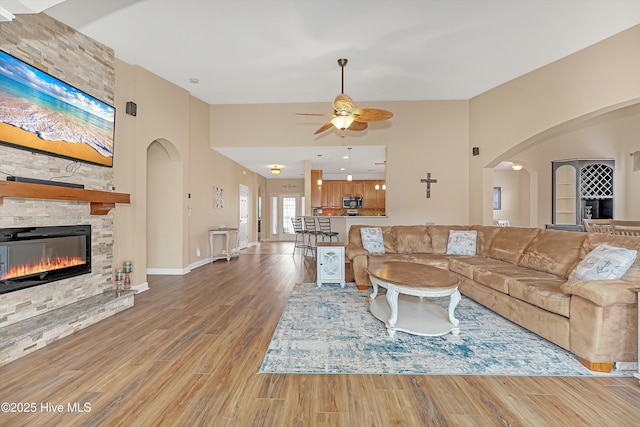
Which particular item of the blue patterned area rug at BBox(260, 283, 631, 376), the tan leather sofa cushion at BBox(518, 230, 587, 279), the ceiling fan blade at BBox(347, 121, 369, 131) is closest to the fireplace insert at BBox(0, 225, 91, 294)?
the blue patterned area rug at BBox(260, 283, 631, 376)

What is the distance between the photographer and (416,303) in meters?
3.18

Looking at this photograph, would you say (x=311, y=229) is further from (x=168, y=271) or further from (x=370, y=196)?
(x=370, y=196)

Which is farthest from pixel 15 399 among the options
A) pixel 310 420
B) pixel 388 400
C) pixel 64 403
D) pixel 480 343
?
pixel 480 343

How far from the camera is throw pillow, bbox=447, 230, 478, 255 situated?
4.32 m

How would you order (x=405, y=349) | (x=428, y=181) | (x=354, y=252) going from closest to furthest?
1. (x=405, y=349)
2. (x=354, y=252)
3. (x=428, y=181)

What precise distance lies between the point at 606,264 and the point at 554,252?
802 millimetres

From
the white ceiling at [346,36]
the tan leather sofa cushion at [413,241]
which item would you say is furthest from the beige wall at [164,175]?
the tan leather sofa cushion at [413,241]

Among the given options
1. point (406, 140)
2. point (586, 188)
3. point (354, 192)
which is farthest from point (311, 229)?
point (586, 188)

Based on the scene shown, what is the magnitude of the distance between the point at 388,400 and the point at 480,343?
1.22 m

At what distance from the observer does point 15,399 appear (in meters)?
1.73

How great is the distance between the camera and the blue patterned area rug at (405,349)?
2.05m

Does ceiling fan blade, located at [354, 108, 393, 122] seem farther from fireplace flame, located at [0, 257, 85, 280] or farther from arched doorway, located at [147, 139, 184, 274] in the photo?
fireplace flame, located at [0, 257, 85, 280]

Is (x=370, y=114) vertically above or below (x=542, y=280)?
above

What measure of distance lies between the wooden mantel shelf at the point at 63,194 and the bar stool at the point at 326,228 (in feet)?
13.1
